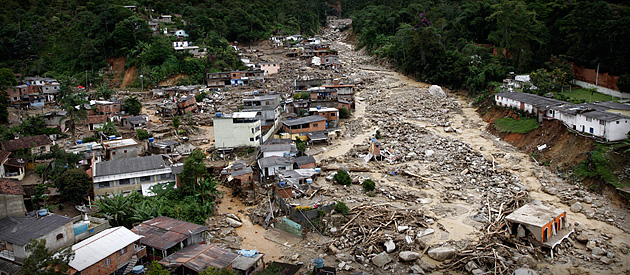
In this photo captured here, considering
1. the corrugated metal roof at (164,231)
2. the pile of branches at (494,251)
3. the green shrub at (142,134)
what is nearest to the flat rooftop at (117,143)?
the green shrub at (142,134)

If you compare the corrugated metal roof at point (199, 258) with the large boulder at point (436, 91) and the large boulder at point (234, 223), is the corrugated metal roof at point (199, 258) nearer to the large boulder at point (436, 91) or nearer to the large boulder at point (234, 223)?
the large boulder at point (234, 223)

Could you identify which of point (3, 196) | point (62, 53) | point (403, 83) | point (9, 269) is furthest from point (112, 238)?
point (62, 53)

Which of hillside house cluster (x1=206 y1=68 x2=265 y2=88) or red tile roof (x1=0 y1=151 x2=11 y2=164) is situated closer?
red tile roof (x1=0 y1=151 x2=11 y2=164)

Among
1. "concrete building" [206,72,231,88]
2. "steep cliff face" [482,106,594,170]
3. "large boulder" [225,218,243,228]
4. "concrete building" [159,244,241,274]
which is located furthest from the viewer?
"concrete building" [206,72,231,88]

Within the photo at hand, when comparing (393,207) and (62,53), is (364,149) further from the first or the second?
(62,53)

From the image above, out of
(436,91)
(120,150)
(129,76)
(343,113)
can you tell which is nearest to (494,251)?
(120,150)

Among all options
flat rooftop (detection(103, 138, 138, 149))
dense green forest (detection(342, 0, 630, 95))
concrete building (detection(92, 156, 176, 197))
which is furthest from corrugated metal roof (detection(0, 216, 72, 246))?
dense green forest (detection(342, 0, 630, 95))

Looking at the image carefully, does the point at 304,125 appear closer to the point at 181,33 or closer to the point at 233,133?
the point at 233,133

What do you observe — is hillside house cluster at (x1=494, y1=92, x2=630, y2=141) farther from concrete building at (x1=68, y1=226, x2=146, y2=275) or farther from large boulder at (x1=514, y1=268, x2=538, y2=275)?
concrete building at (x1=68, y1=226, x2=146, y2=275)
